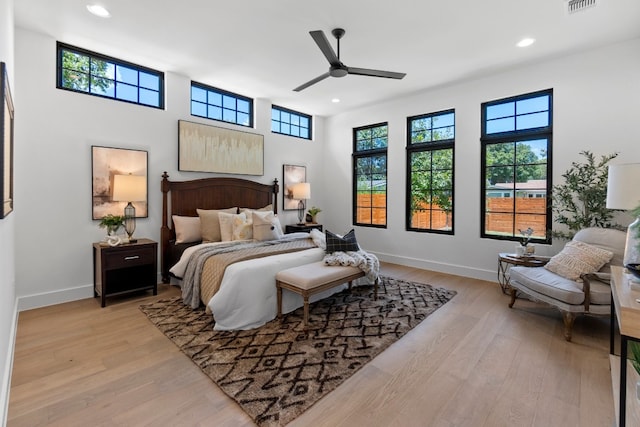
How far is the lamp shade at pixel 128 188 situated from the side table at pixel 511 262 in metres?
4.55

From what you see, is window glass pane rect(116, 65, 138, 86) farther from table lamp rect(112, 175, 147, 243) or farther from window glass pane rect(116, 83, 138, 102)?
table lamp rect(112, 175, 147, 243)

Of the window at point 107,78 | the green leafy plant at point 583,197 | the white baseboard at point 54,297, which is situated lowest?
the white baseboard at point 54,297

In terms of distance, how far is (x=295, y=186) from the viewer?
5.83m

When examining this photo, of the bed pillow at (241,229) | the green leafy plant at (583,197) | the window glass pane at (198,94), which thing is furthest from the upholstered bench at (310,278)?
the window glass pane at (198,94)

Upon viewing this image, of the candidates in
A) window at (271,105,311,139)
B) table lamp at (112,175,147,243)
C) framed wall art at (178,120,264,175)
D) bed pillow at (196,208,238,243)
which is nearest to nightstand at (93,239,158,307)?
table lamp at (112,175,147,243)

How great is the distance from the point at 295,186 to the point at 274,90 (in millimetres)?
1748

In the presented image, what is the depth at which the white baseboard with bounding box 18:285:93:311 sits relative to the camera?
3270 mm

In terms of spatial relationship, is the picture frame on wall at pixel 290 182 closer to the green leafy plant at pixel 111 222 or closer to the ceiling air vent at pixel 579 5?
the green leafy plant at pixel 111 222

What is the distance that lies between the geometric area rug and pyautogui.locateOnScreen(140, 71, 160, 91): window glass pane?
290 cm

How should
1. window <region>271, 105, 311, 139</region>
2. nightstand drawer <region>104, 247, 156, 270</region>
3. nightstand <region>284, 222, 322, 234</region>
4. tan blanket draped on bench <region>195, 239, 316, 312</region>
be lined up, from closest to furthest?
tan blanket draped on bench <region>195, 239, 316, 312</region> < nightstand drawer <region>104, 247, 156, 270</region> < nightstand <region>284, 222, 322, 234</region> < window <region>271, 105, 311, 139</region>

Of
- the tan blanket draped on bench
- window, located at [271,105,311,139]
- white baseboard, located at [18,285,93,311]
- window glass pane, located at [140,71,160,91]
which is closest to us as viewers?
the tan blanket draped on bench

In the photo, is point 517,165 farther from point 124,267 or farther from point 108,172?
point 108,172

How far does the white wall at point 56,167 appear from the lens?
325 cm

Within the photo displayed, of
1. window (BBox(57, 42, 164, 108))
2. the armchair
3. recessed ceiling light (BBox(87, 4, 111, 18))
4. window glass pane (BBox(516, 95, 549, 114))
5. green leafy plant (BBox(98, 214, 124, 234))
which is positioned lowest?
the armchair
